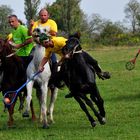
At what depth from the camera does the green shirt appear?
42.4 ft

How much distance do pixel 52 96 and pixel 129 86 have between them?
8756 mm

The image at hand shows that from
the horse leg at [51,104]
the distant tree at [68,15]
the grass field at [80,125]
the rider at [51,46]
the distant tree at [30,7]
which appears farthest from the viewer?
the distant tree at [30,7]

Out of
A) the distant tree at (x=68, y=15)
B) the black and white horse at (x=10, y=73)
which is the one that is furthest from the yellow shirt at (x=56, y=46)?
the distant tree at (x=68, y=15)

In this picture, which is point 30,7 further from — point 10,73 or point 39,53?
point 39,53

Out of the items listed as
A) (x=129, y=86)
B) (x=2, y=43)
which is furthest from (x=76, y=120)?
(x=129, y=86)

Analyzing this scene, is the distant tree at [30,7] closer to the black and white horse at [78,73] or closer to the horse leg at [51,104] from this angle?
the horse leg at [51,104]

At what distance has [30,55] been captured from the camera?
42.1 ft

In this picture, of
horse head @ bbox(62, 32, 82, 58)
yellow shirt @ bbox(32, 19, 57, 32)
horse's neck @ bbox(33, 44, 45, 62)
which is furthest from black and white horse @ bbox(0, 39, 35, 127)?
horse head @ bbox(62, 32, 82, 58)

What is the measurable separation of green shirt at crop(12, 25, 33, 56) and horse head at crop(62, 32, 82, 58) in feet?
6.42

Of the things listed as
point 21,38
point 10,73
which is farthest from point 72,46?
point 21,38

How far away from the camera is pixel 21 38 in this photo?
42.8 ft

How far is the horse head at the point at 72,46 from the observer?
36.1ft

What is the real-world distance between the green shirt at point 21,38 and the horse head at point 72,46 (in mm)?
1957

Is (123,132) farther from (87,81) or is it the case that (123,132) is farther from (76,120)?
(76,120)
